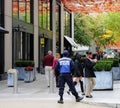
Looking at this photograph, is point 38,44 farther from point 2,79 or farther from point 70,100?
point 70,100

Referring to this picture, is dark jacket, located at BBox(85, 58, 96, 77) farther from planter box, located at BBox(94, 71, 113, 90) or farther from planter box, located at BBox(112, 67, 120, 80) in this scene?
planter box, located at BBox(112, 67, 120, 80)

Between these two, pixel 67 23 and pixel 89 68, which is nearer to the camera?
pixel 89 68

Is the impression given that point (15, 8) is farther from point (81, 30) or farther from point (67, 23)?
point (81, 30)

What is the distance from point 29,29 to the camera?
36.7 meters

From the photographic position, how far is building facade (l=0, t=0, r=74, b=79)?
2988cm

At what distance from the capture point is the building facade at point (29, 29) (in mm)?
29875

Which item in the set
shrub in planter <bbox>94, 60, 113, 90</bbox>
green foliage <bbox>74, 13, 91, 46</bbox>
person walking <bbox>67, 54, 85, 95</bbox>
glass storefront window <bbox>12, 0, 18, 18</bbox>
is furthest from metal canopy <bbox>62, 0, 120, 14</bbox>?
green foliage <bbox>74, 13, 91, 46</bbox>

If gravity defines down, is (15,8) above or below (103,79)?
above

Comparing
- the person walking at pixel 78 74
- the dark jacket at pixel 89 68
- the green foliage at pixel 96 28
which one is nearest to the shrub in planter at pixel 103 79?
the person walking at pixel 78 74

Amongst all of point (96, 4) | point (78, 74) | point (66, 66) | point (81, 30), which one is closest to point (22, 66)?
point (78, 74)

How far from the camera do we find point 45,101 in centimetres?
1761

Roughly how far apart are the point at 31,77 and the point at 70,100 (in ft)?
36.7

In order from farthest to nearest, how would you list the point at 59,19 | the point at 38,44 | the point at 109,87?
1. the point at 59,19
2. the point at 38,44
3. the point at 109,87

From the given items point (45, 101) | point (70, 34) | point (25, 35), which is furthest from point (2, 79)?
point (70, 34)
